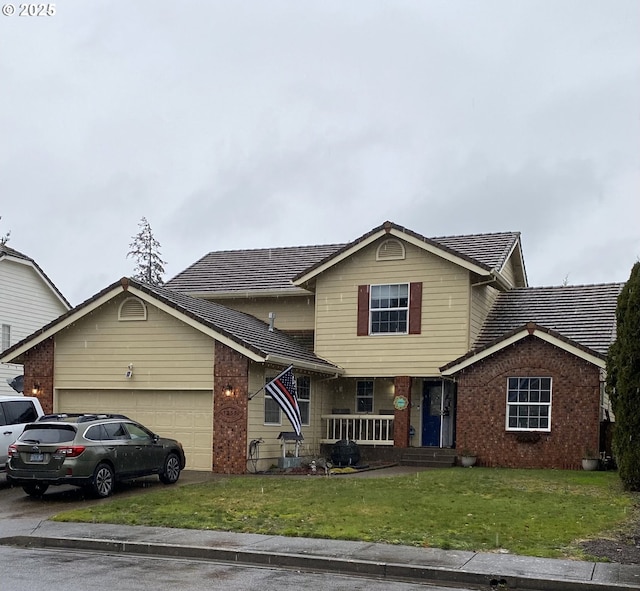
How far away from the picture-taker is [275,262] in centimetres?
2975

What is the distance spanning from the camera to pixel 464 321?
78.7ft

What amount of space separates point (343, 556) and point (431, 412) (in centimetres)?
1577

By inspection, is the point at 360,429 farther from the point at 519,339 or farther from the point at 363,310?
the point at 519,339

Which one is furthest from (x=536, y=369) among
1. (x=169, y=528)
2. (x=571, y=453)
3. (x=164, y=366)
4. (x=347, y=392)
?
(x=169, y=528)

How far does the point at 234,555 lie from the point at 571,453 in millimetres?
13273

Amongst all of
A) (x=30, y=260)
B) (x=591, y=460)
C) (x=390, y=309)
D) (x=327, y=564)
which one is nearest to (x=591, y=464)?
(x=591, y=460)

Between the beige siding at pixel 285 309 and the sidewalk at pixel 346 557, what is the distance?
15185mm

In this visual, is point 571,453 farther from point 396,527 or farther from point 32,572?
point 32,572

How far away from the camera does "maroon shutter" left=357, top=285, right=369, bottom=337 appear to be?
2519cm

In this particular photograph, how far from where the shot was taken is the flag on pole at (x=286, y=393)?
20.5 m

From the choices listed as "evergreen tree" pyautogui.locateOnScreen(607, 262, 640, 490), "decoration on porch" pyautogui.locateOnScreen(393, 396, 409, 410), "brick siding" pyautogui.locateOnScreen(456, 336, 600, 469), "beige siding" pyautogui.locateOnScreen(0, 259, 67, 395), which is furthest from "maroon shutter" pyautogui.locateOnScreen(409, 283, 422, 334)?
"beige siding" pyautogui.locateOnScreen(0, 259, 67, 395)

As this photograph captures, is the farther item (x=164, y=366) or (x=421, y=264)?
(x=421, y=264)

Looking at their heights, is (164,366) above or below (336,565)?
above

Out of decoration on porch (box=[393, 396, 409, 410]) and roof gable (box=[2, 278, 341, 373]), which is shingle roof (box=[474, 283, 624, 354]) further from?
roof gable (box=[2, 278, 341, 373])
